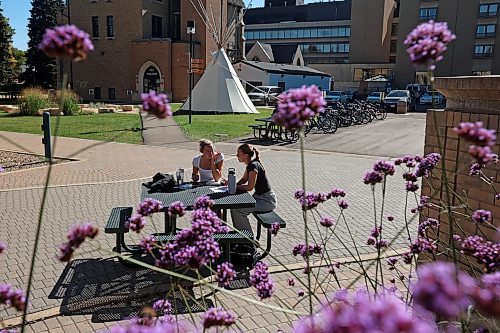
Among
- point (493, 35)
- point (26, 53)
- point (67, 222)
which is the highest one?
point (493, 35)

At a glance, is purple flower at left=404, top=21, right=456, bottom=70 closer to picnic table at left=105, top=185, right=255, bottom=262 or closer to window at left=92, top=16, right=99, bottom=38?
picnic table at left=105, top=185, right=255, bottom=262

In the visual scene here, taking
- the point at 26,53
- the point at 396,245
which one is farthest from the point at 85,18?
the point at 396,245

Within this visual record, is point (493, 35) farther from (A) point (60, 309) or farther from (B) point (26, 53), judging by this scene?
(A) point (60, 309)

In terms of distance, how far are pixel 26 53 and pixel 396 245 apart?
60.4 meters

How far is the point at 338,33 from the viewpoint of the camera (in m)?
91.1

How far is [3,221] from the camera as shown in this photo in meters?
8.12

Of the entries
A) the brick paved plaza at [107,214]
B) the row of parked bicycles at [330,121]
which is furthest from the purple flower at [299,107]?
the row of parked bicycles at [330,121]

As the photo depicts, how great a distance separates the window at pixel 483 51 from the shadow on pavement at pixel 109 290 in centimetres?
6377

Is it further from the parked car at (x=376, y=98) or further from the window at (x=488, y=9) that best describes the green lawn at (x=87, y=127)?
the window at (x=488, y=9)

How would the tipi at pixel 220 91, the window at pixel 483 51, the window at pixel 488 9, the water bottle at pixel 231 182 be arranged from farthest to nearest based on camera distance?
the window at pixel 483 51 → the window at pixel 488 9 → the tipi at pixel 220 91 → the water bottle at pixel 231 182

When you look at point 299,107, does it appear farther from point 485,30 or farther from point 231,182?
point 485,30

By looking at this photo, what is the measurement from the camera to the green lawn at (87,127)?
20547 millimetres

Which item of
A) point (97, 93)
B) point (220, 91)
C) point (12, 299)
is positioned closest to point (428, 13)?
point (220, 91)

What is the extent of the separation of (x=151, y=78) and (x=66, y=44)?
53.2 metres
